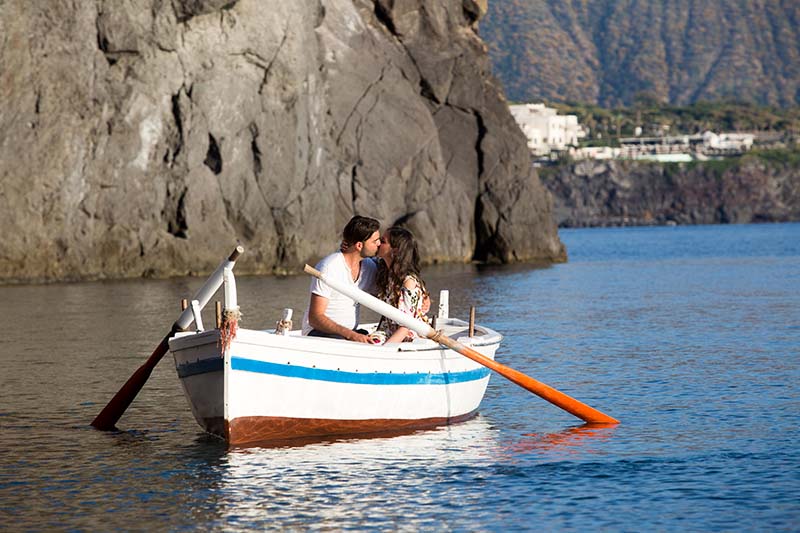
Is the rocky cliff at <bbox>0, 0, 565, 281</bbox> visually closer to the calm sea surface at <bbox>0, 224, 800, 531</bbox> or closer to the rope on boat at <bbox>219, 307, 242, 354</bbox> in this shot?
the calm sea surface at <bbox>0, 224, 800, 531</bbox>

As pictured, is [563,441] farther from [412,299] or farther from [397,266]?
[397,266]

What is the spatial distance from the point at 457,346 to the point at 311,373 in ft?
7.21

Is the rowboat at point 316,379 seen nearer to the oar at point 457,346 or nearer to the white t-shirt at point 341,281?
the oar at point 457,346

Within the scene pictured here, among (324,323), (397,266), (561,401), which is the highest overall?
(397,266)

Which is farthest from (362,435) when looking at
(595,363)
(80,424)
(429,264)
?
(429,264)

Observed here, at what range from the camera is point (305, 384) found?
53.6ft

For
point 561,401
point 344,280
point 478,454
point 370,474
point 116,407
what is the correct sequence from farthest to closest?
point 116,407 < point 561,401 < point 344,280 < point 478,454 < point 370,474

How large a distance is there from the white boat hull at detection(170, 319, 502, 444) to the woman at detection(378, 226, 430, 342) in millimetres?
497

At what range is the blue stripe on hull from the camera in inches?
622

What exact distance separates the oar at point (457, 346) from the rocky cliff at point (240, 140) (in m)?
38.3

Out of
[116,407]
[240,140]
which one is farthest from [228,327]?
[240,140]

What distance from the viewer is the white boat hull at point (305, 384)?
15836 mm

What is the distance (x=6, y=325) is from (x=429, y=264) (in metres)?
36.5

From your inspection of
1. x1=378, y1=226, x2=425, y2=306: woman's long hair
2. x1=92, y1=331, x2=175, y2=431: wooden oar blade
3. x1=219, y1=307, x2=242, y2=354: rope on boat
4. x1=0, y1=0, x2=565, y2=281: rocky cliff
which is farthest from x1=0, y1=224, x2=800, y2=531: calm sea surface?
x1=0, y1=0, x2=565, y2=281: rocky cliff
